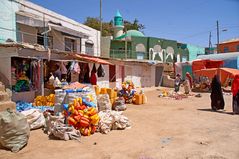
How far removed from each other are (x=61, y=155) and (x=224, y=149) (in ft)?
11.3

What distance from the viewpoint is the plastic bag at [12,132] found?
5.12m

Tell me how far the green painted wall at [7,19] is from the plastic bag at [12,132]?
322 inches

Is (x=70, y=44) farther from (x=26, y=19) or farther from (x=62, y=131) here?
(x=62, y=131)

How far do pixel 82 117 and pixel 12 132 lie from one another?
5.79ft

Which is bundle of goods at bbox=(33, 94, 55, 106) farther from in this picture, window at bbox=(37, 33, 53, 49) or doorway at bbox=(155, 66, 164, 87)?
doorway at bbox=(155, 66, 164, 87)

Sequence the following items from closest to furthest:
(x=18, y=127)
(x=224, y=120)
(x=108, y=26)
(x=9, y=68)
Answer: (x=18, y=127), (x=224, y=120), (x=9, y=68), (x=108, y=26)

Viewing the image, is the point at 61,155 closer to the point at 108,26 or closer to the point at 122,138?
the point at 122,138

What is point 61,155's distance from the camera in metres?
4.84

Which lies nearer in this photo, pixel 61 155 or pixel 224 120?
pixel 61 155

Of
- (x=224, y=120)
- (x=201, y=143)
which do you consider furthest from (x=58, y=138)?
(x=224, y=120)

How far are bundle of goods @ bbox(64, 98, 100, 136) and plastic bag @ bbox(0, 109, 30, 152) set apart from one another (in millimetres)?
1324

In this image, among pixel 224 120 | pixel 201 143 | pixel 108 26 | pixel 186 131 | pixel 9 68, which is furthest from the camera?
pixel 108 26

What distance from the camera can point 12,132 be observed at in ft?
16.9

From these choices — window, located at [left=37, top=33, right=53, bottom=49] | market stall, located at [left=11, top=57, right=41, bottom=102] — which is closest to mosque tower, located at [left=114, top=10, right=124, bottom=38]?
window, located at [left=37, top=33, right=53, bottom=49]
